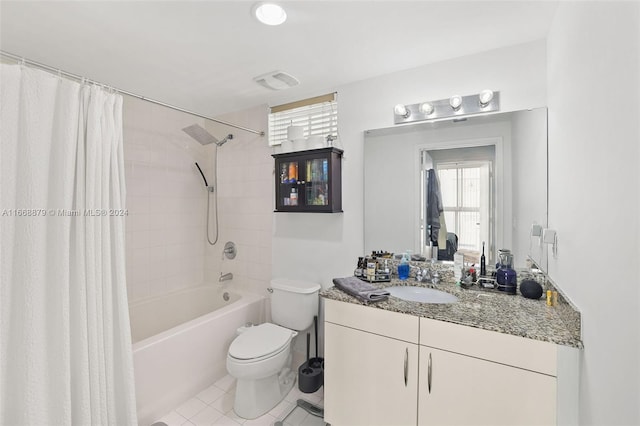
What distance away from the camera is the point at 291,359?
2.38 metres

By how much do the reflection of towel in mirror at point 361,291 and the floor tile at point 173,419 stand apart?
53.9 inches

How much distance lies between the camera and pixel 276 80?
2.02 meters

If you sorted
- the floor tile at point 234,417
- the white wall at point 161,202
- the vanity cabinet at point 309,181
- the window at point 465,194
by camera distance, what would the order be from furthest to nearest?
the white wall at point 161,202 < the vanity cabinet at point 309,181 < the floor tile at point 234,417 < the window at point 465,194

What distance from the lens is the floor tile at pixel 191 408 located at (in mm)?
1866

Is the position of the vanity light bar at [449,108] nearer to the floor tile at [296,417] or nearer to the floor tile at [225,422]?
the floor tile at [296,417]

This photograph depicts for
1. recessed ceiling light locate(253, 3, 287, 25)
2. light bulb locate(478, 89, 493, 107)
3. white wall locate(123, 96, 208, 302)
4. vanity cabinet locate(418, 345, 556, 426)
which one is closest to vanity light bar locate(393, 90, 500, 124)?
light bulb locate(478, 89, 493, 107)

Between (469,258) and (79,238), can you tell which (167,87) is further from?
(469,258)

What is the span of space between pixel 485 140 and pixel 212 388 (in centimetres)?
262

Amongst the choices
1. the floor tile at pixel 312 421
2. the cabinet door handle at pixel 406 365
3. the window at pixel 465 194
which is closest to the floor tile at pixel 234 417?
the floor tile at pixel 312 421

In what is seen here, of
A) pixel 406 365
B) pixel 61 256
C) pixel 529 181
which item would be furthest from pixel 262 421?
pixel 529 181

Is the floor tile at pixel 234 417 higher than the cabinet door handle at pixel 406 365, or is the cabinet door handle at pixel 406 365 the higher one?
the cabinet door handle at pixel 406 365

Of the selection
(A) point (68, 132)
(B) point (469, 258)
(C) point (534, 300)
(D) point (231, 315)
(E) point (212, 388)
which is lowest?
(E) point (212, 388)

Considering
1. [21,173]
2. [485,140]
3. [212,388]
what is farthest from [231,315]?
[485,140]

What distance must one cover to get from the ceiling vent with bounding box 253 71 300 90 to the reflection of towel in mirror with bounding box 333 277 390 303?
1458 millimetres
